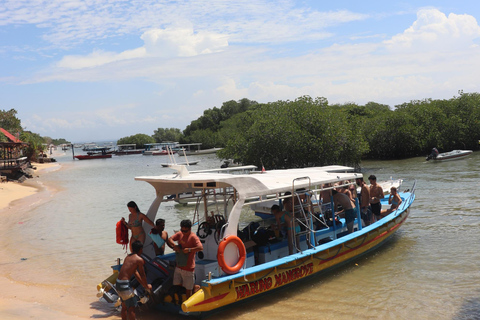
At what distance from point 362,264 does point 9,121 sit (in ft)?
198

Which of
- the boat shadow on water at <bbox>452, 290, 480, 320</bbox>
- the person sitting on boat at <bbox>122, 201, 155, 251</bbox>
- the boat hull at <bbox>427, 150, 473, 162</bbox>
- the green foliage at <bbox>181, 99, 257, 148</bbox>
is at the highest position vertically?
the green foliage at <bbox>181, 99, 257, 148</bbox>

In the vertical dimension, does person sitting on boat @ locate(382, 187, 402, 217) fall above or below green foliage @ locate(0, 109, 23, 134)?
below

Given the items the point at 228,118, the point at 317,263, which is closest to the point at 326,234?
the point at 317,263

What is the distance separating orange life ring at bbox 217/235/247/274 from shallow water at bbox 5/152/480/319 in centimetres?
122

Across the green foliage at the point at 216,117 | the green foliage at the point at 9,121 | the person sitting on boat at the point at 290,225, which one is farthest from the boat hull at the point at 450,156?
the green foliage at the point at 216,117

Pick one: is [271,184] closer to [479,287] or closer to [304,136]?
[479,287]

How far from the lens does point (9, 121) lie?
59.6m

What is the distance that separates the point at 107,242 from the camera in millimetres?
14922

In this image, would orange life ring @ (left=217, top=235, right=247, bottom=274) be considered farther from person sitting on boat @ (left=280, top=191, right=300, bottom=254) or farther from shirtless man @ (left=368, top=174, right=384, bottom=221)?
shirtless man @ (left=368, top=174, right=384, bottom=221)

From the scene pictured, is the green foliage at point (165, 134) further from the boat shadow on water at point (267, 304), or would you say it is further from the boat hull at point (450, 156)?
the boat shadow on water at point (267, 304)

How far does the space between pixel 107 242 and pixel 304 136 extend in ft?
59.6

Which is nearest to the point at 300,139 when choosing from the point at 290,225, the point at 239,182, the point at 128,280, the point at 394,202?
the point at 394,202

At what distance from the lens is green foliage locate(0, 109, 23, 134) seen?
5919 centimetres

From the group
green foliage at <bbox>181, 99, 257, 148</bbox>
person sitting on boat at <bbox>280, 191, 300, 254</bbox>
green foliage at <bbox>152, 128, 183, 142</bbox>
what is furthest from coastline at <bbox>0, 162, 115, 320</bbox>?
green foliage at <bbox>152, 128, 183, 142</bbox>
